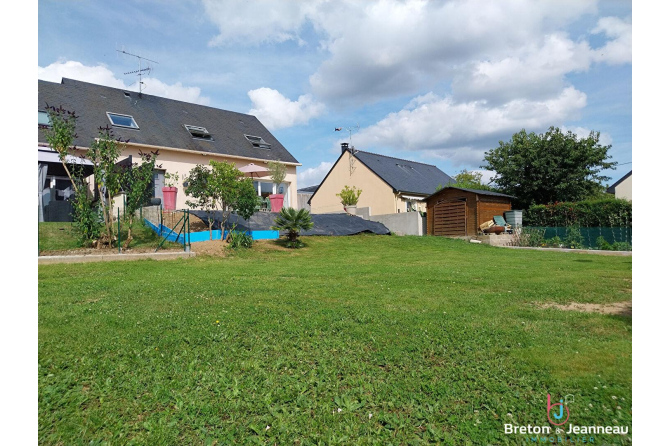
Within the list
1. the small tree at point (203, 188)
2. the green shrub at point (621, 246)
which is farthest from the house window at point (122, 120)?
the green shrub at point (621, 246)

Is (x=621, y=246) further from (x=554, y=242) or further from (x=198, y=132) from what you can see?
(x=198, y=132)

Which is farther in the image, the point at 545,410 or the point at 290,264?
the point at 290,264

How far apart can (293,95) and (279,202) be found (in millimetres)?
10711

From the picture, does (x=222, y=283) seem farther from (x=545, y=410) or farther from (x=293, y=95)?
(x=545, y=410)

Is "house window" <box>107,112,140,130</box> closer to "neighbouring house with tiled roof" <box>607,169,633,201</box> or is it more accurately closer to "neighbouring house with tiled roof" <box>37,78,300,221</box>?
"neighbouring house with tiled roof" <box>37,78,300,221</box>

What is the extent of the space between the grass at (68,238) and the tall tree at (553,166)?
66.8ft

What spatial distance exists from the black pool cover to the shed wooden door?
380 centimetres

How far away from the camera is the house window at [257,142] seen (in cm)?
2359

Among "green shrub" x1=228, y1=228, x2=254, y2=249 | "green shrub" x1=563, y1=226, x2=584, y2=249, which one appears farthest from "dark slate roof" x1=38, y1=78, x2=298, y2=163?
"green shrub" x1=563, y1=226, x2=584, y2=249

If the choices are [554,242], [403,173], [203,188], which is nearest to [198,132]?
[203,188]

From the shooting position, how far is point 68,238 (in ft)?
35.5

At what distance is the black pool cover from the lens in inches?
568
